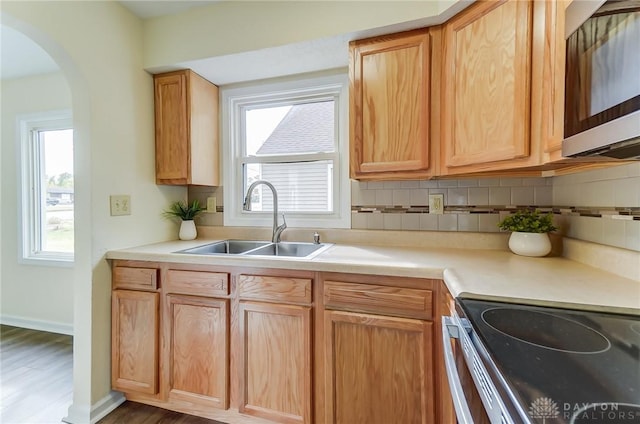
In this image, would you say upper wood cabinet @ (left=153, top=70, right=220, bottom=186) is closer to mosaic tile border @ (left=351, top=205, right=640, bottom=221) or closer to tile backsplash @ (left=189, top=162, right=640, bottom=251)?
tile backsplash @ (left=189, top=162, right=640, bottom=251)

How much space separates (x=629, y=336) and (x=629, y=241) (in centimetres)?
64

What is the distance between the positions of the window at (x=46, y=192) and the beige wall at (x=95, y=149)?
4.89 ft

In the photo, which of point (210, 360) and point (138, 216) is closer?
point (210, 360)

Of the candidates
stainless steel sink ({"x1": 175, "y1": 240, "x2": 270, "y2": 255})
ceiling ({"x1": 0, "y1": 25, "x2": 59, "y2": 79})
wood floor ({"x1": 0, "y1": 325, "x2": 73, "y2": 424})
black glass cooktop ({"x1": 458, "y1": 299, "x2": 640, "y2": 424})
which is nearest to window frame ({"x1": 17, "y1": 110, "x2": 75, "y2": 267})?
ceiling ({"x1": 0, "y1": 25, "x2": 59, "y2": 79})

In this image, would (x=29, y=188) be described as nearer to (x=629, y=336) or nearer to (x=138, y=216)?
(x=138, y=216)

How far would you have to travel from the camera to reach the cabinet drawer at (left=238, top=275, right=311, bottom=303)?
53.7 inches

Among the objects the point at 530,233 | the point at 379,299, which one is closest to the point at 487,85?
the point at 530,233

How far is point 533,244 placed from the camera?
4.65 ft

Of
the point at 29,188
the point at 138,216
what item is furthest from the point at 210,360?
the point at 29,188

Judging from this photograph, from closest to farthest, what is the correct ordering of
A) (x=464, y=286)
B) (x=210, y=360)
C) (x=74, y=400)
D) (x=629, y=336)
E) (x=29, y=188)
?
(x=629, y=336), (x=464, y=286), (x=210, y=360), (x=74, y=400), (x=29, y=188)

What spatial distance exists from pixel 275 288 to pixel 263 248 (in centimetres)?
52

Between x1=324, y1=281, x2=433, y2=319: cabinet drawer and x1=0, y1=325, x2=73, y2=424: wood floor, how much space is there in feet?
5.65

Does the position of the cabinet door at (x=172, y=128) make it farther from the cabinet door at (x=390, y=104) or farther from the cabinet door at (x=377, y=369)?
the cabinet door at (x=377, y=369)

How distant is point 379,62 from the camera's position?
1545 mm
